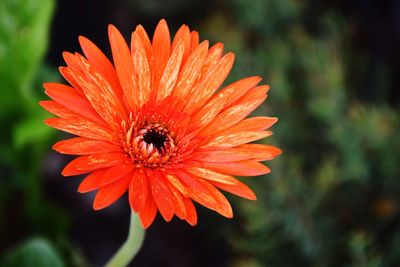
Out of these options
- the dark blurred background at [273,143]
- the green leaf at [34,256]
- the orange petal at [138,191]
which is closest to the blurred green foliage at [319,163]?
the dark blurred background at [273,143]

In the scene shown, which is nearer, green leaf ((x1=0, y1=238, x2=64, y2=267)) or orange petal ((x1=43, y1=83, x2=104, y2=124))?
orange petal ((x1=43, y1=83, x2=104, y2=124))

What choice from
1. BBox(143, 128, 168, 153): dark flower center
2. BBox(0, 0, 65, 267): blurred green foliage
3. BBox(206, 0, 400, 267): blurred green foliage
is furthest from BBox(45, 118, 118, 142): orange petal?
BBox(206, 0, 400, 267): blurred green foliage

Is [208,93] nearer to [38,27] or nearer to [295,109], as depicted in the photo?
[38,27]

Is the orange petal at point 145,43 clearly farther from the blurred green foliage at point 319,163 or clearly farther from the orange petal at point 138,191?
the blurred green foliage at point 319,163

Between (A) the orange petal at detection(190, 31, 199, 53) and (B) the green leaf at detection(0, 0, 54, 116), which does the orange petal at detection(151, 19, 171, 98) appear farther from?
(B) the green leaf at detection(0, 0, 54, 116)

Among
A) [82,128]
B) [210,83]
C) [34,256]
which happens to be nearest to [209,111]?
[210,83]

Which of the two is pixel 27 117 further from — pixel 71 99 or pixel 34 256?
pixel 71 99
